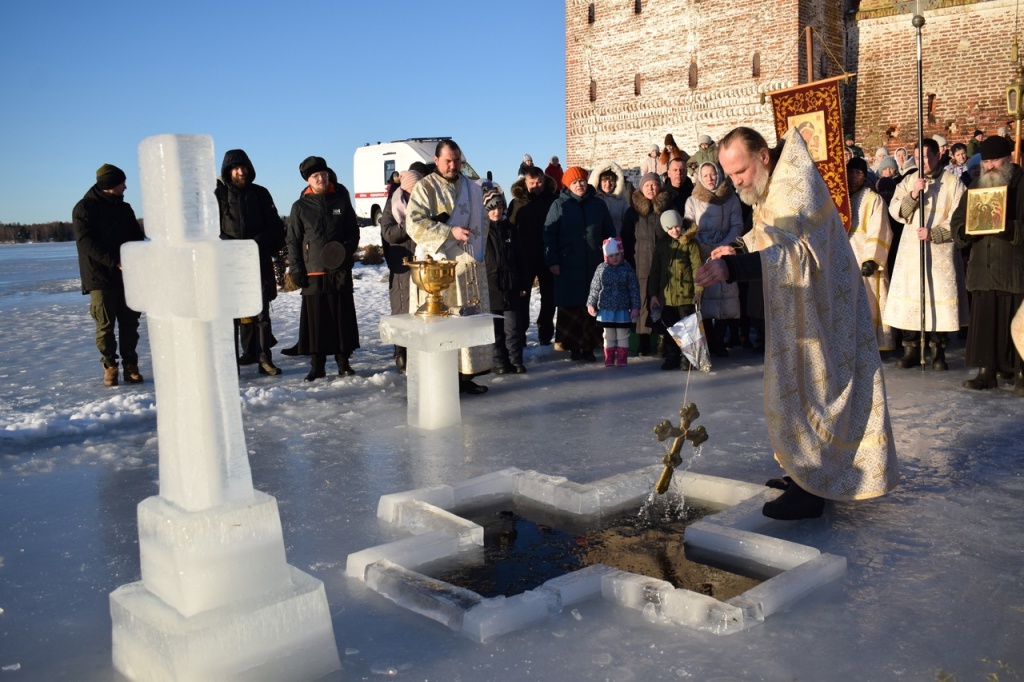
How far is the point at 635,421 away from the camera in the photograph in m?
6.09

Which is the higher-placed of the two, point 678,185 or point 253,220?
point 678,185

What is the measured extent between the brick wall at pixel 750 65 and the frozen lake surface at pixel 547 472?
14142 mm

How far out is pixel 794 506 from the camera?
13.3 ft

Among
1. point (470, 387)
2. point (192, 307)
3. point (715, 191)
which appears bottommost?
point (470, 387)

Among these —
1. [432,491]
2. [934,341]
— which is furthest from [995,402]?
[432,491]

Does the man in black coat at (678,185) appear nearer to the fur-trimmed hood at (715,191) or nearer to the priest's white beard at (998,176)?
the fur-trimmed hood at (715,191)

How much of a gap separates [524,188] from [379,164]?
18.0 metres

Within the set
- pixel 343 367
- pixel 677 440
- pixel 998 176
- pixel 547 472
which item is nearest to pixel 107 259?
pixel 343 367

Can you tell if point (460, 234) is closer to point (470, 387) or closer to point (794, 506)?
point (470, 387)

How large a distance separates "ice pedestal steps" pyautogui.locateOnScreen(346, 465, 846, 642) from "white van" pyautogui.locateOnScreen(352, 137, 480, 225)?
20.1 meters

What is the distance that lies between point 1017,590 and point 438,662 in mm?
2051

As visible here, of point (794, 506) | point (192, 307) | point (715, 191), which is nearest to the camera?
point (192, 307)

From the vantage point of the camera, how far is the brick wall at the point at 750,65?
19.2 meters

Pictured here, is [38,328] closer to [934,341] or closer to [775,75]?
[934,341]
